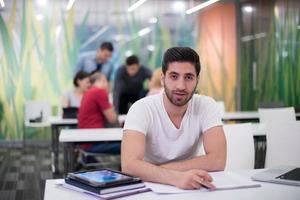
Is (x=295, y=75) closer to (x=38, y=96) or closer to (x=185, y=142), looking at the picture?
(x=38, y=96)

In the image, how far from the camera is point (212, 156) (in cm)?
239

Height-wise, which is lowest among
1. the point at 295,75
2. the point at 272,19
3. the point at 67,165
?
the point at 67,165

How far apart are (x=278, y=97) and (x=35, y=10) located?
14.7 feet

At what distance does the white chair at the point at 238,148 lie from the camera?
9.62 feet

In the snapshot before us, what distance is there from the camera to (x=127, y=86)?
7.12 meters

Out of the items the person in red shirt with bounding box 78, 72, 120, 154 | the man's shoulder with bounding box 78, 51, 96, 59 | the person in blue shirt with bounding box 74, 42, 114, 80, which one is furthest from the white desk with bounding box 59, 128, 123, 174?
the man's shoulder with bounding box 78, 51, 96, 59

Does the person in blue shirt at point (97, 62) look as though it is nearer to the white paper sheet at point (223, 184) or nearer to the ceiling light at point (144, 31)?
the ceiling light at point (144, 31)

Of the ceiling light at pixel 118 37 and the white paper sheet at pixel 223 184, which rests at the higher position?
the ceiling light at pixel 118 37

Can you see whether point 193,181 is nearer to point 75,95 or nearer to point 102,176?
point 102,176

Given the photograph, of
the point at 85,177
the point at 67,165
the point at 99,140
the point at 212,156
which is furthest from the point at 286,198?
the point at 67,165

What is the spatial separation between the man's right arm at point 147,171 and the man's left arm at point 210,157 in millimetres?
173

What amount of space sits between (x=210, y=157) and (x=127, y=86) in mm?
4810

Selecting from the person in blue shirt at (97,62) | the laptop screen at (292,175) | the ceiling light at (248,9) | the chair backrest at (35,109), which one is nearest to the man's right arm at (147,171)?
the laptop screen at (292,175)

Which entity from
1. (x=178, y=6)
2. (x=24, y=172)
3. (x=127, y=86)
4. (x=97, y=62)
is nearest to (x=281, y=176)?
(x=24, y=172)
